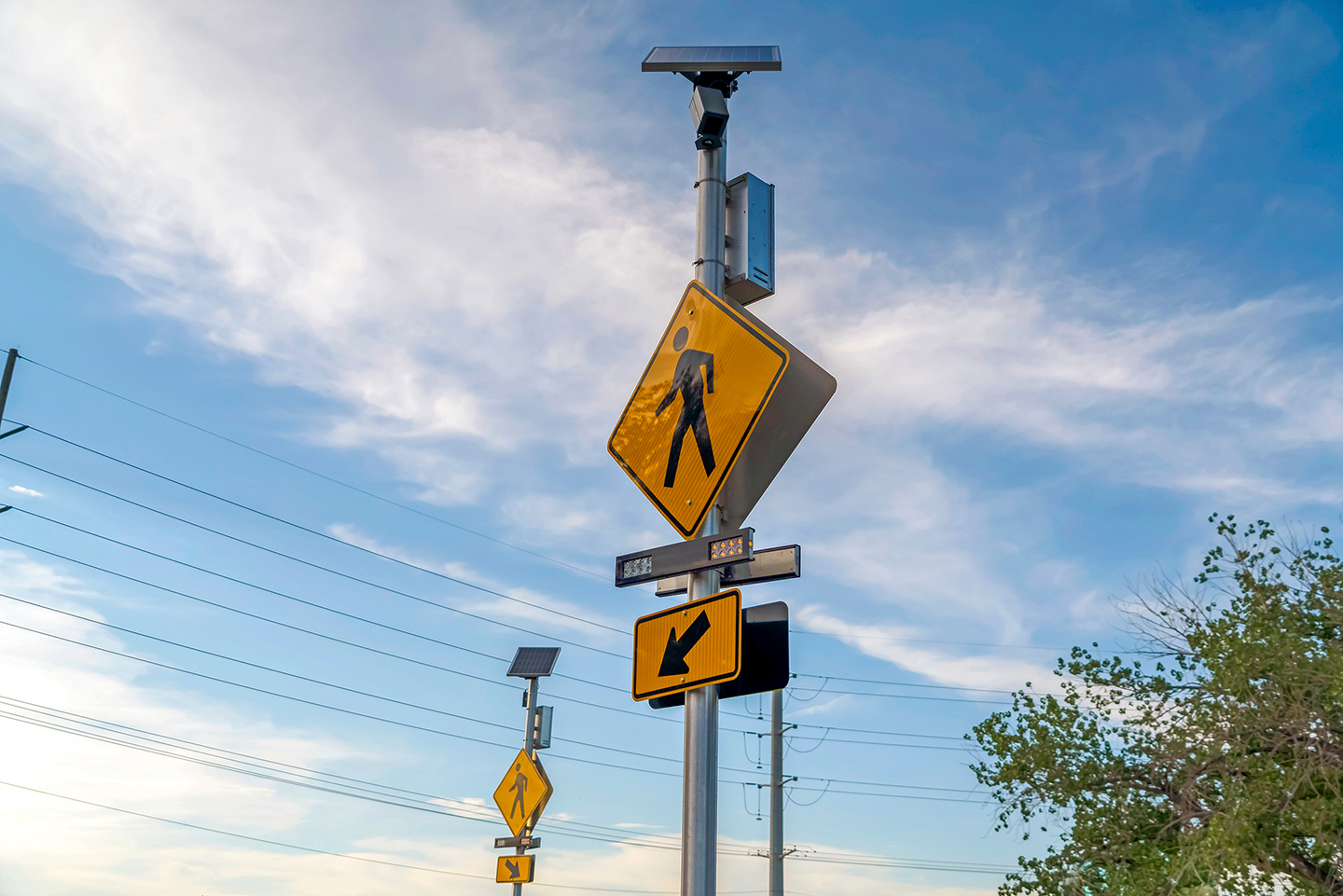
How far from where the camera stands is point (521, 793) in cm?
2009

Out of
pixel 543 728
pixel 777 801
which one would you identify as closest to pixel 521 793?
pixel 543 728

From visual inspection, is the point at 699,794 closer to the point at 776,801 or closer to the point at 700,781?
the point at 700,781

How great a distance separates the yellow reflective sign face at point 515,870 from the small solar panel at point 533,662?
420 centimetres

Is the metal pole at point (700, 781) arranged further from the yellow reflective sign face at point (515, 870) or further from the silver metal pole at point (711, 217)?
the yellow reflective sign face at point (515, 870)

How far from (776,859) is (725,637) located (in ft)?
85.8

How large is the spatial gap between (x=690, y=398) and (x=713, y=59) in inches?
72.9

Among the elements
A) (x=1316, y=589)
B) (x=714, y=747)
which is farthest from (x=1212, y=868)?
(x=714, y=747)

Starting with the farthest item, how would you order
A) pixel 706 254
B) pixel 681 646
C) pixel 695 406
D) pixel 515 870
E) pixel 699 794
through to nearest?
pixel 515 870 < pixel 706 254 < pixel 695 406 < pixel 681 646 < pixel 699 794

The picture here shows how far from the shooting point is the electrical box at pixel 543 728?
852 inches

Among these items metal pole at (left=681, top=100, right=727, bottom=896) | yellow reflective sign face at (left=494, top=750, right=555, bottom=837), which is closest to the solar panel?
metal pole at (left=681, top=100, right=727, bottom=896)

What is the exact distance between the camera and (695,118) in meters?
5.53

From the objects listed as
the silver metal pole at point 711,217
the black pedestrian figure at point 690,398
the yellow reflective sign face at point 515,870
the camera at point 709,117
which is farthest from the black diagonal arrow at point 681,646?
the yellow reflective sign face at point 515,870

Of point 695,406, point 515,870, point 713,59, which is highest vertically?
point 713,59

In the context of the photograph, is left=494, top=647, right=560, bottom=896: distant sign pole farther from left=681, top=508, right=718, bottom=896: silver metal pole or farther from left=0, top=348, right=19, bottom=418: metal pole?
left=681, top=508, right=718, bottom=896: silver metal pole
